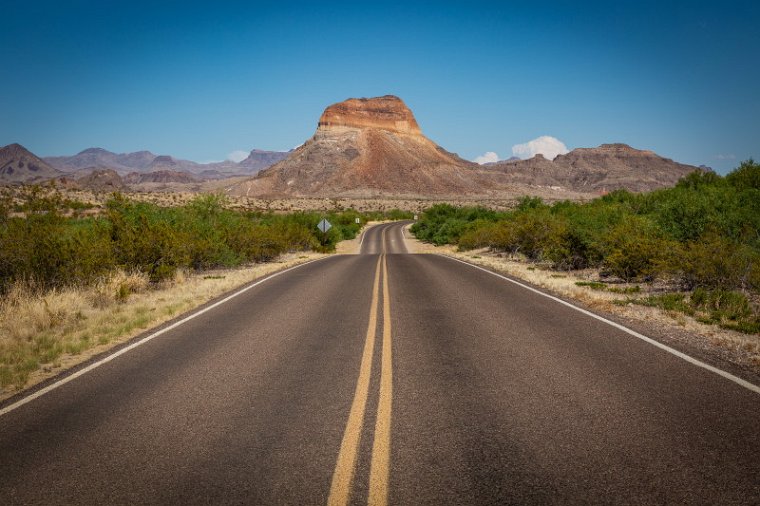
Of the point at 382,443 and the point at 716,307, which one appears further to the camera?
the point at 716,307

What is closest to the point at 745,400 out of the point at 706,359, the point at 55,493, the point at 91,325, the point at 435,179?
the point at 706,359

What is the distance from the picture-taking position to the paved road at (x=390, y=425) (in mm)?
3238

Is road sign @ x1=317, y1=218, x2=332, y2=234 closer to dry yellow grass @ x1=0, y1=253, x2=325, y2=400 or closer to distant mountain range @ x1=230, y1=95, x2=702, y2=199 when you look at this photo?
dry yellow grass @ x1=0, y1=253, x2=325, y2=400

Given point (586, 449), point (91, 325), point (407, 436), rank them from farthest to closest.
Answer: point (91, 325) → point (407, 436) → point (586, 449)

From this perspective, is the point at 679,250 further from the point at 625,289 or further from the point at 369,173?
the point at 369,173

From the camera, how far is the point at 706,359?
19.8 ft

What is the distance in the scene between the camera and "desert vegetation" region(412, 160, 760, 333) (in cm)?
969

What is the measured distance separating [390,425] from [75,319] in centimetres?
813

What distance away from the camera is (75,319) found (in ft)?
30.1

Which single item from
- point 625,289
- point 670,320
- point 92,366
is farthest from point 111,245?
point 625,289

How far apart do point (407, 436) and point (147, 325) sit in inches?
266

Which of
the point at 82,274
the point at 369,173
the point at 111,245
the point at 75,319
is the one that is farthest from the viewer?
the point at 369,173

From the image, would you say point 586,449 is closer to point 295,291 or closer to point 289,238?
point 295,291

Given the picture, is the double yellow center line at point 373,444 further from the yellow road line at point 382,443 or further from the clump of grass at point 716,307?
the clump of grass at point 716,307
